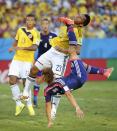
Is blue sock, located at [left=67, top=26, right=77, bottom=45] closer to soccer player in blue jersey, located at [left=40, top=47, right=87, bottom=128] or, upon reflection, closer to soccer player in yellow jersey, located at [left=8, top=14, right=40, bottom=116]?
soccer player in blue jersey, located at [left=40, top=47, right=87, bottom=128]

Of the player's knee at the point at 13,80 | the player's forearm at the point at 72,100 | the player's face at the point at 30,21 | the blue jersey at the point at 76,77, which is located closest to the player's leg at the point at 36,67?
the player's knee at the point at 13,80

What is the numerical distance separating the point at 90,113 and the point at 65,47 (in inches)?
89.8

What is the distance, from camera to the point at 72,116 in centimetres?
1517

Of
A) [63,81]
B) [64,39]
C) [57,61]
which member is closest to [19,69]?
[57,61]

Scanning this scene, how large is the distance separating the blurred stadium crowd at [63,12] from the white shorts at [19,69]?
14316 mm

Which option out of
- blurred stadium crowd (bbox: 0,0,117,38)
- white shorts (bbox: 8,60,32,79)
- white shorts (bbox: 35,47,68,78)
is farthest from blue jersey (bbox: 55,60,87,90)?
blurred stadium crowd (bbox: 0,0,117,38)

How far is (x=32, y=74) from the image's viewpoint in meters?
15.5

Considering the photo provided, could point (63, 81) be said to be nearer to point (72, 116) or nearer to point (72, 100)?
point (72, 100)

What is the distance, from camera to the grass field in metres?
13.0

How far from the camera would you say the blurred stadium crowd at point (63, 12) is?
31203 mm

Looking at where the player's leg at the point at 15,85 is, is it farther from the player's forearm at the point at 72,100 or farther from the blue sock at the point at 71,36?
the player's forearm at the point at 72,100

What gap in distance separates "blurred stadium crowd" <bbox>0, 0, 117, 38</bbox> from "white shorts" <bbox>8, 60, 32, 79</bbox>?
14.3m

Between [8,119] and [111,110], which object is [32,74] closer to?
[8,119]

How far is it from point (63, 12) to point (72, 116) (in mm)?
17963
